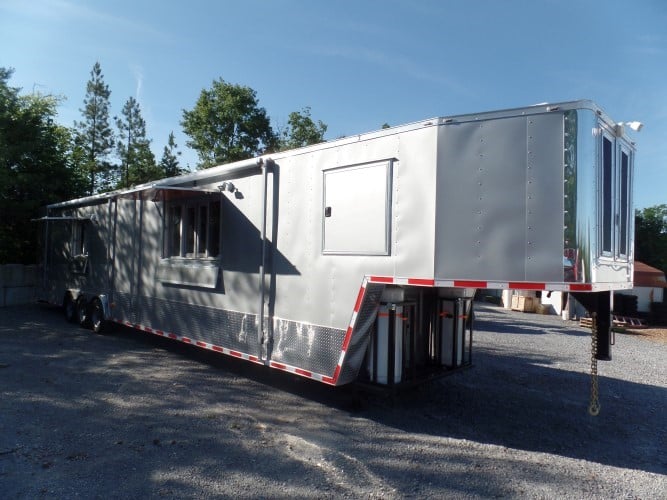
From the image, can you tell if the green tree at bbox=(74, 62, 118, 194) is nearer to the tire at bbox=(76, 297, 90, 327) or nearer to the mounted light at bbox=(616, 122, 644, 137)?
the tire at bbox=(76, 297, 90, 327)

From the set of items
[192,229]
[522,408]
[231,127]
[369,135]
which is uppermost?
[231,127]

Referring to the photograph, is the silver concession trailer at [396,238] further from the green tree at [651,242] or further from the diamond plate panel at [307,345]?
the green tree at [651,242]

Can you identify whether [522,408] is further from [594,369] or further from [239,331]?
[239,331]

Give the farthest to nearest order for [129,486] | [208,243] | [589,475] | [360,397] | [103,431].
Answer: [208,243], [360,397], [103,431], [589,475], [129,486]

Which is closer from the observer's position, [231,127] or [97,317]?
[97,317]

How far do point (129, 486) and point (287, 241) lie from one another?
10.6ft

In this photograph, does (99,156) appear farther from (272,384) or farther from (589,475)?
(589,475)

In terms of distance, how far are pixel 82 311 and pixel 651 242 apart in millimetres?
30331

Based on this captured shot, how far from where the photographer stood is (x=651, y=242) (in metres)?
28.3

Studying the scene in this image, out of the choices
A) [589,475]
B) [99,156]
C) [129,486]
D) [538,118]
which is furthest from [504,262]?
[99,156]

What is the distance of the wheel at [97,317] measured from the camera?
10.1 metres

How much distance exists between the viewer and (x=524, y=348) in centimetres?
1052

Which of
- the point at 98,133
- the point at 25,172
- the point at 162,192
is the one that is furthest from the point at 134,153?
the point at 162,192

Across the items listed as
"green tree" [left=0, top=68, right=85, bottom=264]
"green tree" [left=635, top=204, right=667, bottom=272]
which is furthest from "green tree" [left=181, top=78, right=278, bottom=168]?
"green tree" [left=635, top=204, right=667, bottom=272]
